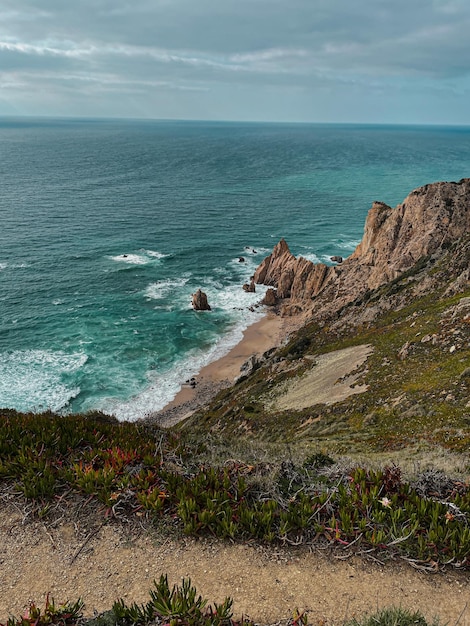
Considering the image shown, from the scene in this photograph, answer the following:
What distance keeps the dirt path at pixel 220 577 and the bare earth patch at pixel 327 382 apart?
19940 mm

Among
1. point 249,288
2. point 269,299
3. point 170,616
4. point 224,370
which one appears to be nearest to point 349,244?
point 249,288

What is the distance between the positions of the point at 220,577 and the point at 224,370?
4754 cm

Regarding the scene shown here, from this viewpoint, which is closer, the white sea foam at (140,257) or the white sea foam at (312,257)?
the white sea foam at (140,257)

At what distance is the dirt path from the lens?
8.07 meters

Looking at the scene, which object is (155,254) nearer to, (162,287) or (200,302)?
(162,287)

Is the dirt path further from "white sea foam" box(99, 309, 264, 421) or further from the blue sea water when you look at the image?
the blue sea water

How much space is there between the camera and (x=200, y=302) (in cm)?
7056

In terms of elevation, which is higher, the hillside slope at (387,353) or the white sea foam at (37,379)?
the hillside slope at (387,353)

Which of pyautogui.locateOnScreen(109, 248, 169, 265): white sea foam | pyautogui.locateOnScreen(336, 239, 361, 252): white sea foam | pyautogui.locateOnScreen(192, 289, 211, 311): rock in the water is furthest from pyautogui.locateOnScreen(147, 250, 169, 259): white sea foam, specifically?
pyautogui.locateOnScreen(336, 239, 361, 252): white sea foam

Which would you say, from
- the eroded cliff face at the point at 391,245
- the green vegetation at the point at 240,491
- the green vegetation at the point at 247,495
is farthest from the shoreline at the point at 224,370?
the green vegetation at the point at 247,495

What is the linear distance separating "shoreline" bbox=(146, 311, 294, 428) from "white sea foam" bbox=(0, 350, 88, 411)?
12.2 metres

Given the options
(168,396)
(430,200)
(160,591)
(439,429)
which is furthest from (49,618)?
(430,200)

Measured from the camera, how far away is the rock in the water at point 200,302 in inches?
2771

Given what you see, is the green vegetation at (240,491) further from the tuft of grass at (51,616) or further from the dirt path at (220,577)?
the dirt path at (220,577)
